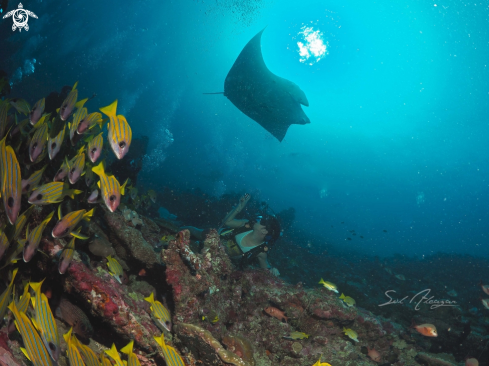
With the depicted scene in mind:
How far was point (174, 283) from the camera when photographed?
344cm

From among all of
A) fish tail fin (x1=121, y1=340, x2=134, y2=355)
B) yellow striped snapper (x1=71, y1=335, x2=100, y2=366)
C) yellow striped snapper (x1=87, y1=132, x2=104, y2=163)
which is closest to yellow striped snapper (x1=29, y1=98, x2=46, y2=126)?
yellow striped snapper (x1=87, y1=132, x2=104, y2=163)

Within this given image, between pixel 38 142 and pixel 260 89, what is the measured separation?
1224 centimetres

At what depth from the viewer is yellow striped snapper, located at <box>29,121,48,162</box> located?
240cm

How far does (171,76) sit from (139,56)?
43.0ft

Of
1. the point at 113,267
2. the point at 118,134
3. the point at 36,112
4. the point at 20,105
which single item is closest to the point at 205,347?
the point at 113,267

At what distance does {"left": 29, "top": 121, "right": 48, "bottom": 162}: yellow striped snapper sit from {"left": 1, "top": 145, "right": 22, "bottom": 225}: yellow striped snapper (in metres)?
0.98

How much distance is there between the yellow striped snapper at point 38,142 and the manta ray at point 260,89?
11803mm

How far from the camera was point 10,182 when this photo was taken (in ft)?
5.19

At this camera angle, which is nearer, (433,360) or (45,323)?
(45,323)

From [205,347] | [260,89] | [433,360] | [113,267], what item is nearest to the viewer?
[205,347]

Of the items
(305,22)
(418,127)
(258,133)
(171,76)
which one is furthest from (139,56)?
(418,127)

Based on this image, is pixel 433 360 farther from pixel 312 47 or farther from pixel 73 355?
pixel 312 47

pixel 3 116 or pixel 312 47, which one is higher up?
pixel 312 47

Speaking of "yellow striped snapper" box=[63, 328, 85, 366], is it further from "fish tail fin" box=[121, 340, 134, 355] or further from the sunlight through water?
the sunlight through water
